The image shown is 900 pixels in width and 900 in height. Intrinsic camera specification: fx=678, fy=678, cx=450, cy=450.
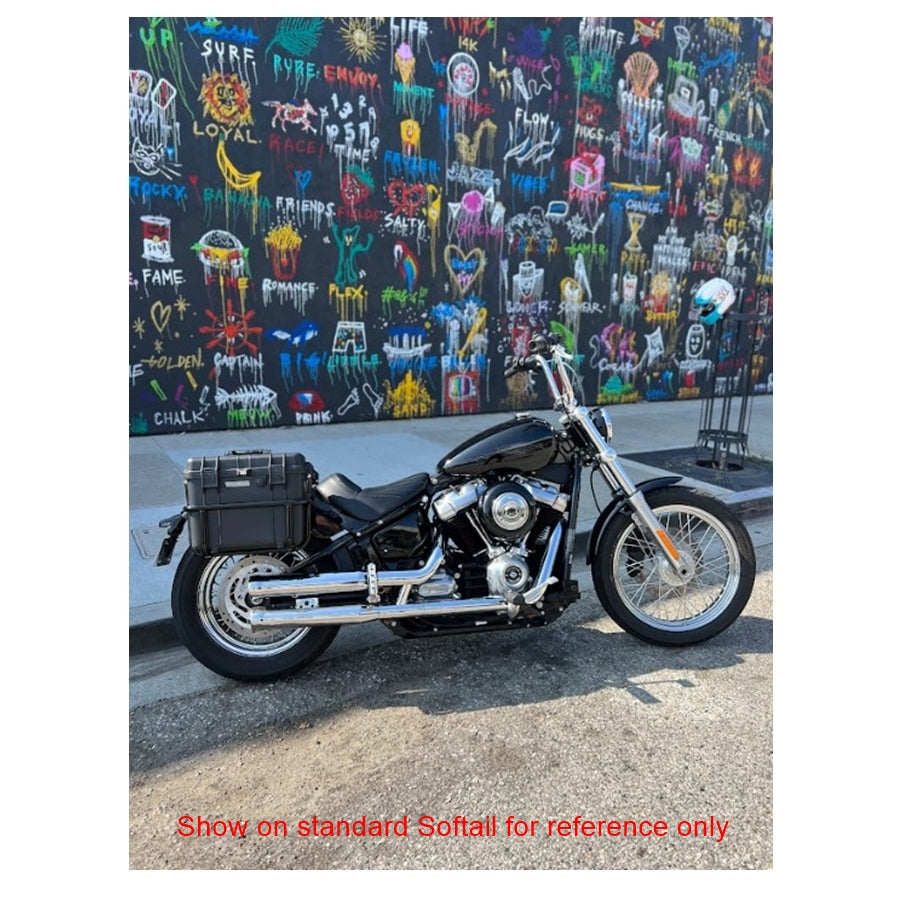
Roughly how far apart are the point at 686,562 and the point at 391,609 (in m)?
1.45

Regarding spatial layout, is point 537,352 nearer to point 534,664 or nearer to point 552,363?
point 552,363

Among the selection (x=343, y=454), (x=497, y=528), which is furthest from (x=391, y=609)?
(x=343, y=454)

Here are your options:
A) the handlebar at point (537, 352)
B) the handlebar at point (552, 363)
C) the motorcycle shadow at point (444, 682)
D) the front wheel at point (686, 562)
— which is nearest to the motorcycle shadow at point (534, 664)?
the motorcycle shadow at point (444, 682)

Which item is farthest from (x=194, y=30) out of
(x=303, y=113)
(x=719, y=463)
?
(x=719, y=463)

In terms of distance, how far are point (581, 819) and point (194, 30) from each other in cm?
738

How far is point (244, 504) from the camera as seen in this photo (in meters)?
2.75

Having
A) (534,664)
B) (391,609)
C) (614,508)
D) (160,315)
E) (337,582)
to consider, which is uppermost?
(160,315)

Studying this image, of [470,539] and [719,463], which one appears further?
[719,463]

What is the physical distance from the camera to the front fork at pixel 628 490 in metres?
3.16

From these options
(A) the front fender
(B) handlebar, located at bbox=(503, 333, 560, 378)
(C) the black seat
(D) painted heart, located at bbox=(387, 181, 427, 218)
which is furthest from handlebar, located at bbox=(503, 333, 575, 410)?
(D) painted heart, located at bbox=(387, 181, 427, 218)

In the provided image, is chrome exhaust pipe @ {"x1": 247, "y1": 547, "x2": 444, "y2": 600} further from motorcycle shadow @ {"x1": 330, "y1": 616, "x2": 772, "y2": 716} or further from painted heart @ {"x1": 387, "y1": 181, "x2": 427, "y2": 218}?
painted heart @ {"x1": 387, "y1": 181, "x2": 427, "y2": 218}

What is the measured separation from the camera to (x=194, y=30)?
654 centimetres

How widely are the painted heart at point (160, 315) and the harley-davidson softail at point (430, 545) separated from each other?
4522 mm

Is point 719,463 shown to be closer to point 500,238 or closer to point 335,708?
point 500,238
